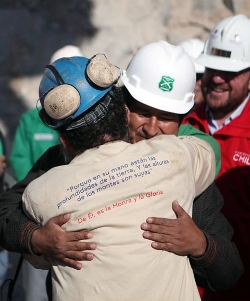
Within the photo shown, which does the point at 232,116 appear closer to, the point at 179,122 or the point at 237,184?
the point at 237,184

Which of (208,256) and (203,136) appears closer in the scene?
(208,256)

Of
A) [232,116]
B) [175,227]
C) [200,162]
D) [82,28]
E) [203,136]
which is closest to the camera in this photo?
[175,227]

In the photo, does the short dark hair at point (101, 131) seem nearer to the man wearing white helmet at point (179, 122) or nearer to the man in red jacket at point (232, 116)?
the man wearing white helmet at point (179, 122)

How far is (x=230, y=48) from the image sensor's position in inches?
163

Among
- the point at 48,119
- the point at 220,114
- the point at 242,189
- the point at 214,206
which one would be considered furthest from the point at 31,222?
the point at 220,114

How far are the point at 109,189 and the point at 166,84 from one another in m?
0.92

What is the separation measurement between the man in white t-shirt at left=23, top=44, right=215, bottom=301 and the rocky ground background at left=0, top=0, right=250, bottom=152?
142 inches

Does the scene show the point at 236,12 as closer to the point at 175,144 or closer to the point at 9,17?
the point at 9,17

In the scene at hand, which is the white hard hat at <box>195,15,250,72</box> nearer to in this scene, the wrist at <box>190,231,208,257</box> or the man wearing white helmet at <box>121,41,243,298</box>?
the man wearing white helmet at <box>121,41,243,298</box>

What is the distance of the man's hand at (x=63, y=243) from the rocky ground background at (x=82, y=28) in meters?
3.79

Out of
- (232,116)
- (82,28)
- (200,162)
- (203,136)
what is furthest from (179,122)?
(82,28)

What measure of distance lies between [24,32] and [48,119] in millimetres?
3641

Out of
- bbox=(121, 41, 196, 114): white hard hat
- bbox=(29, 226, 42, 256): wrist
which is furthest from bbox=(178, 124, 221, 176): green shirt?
bbox=(29, 226, 42, 256): wrist

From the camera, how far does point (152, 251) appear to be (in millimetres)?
2297
